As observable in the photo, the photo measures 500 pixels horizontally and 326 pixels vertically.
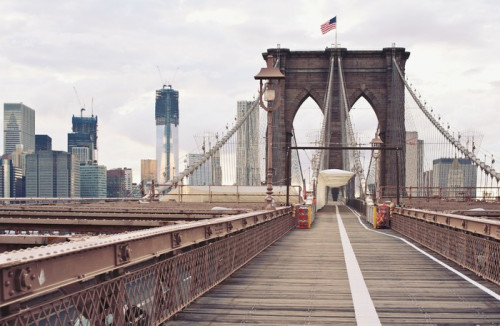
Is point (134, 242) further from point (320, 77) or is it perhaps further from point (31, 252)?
point (320, 77)

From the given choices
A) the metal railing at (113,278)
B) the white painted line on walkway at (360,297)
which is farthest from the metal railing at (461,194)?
the metal railing at (113,278)

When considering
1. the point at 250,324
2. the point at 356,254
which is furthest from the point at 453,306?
the point at 356,254

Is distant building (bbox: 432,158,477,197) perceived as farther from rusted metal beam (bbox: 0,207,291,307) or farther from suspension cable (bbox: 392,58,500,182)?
rusted metal beam (bbox: 0,207,291,307)

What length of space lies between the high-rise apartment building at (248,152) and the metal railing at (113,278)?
61.2 m

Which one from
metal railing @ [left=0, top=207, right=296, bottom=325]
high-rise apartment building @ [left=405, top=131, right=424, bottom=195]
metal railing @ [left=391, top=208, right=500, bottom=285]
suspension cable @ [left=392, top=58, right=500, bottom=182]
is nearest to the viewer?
metal railing @ [left=0, top=207, right=296, bottom=325]

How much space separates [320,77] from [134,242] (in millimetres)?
87029

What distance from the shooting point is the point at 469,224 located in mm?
11758

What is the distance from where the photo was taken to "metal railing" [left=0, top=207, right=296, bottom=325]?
3.96 metres

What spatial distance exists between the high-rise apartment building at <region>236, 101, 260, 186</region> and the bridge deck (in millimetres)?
57006

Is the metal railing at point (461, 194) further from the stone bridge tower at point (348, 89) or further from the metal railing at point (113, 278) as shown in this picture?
the metal railing at point (113, 278)

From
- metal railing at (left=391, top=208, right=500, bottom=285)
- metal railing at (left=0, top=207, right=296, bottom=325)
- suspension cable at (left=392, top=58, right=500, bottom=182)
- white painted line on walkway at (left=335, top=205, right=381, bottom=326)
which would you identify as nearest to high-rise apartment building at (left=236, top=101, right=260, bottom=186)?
suspension cable at (left=392, top=58, right=500, bottom=182)

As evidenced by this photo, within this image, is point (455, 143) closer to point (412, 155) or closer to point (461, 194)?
point (461, 194)

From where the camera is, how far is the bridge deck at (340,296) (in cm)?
741

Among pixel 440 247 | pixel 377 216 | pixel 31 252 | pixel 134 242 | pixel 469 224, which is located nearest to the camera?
pixel 31 252
